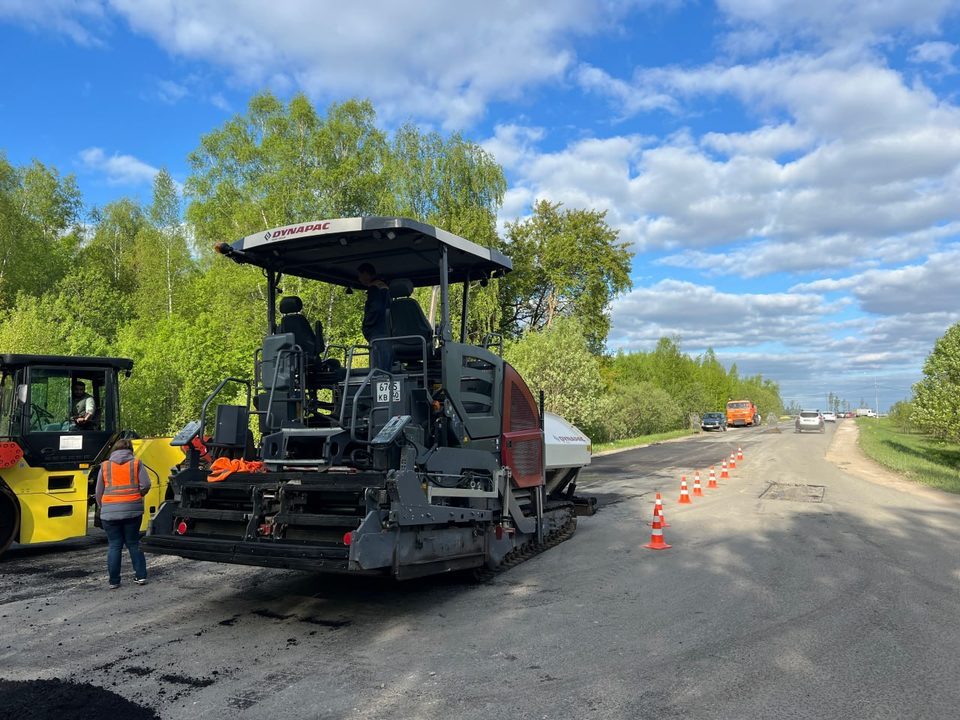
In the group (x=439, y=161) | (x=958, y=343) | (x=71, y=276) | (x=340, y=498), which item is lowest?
(x=340, y=498)

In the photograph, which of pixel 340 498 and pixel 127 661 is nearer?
pixel 127 661

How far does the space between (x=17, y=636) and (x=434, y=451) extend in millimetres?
3491

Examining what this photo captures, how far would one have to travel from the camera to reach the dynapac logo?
6.24 m

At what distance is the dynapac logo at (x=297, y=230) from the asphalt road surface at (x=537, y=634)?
10.9ft

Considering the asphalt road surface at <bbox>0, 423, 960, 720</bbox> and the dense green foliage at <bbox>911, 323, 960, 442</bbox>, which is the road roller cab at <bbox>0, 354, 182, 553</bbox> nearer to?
the asphalt road surface at <bbox>0, 423, 960, 720</bbox>

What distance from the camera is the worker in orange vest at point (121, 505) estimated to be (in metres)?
6.89

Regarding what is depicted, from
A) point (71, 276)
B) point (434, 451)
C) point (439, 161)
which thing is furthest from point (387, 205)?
point (434, 451)

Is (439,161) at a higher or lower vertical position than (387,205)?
higher

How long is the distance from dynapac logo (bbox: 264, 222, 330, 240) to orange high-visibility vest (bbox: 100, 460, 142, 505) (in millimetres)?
2759

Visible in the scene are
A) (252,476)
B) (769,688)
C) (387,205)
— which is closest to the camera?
(769,688)

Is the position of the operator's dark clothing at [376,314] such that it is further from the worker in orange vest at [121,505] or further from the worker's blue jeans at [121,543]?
the worker's blue jeans at [121,543]

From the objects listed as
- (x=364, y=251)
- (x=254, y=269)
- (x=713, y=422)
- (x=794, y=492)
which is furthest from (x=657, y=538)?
(x=713, y=422)

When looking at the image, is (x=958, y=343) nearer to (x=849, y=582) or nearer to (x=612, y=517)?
(x=612, y=517)

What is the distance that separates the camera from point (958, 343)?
2225cm
